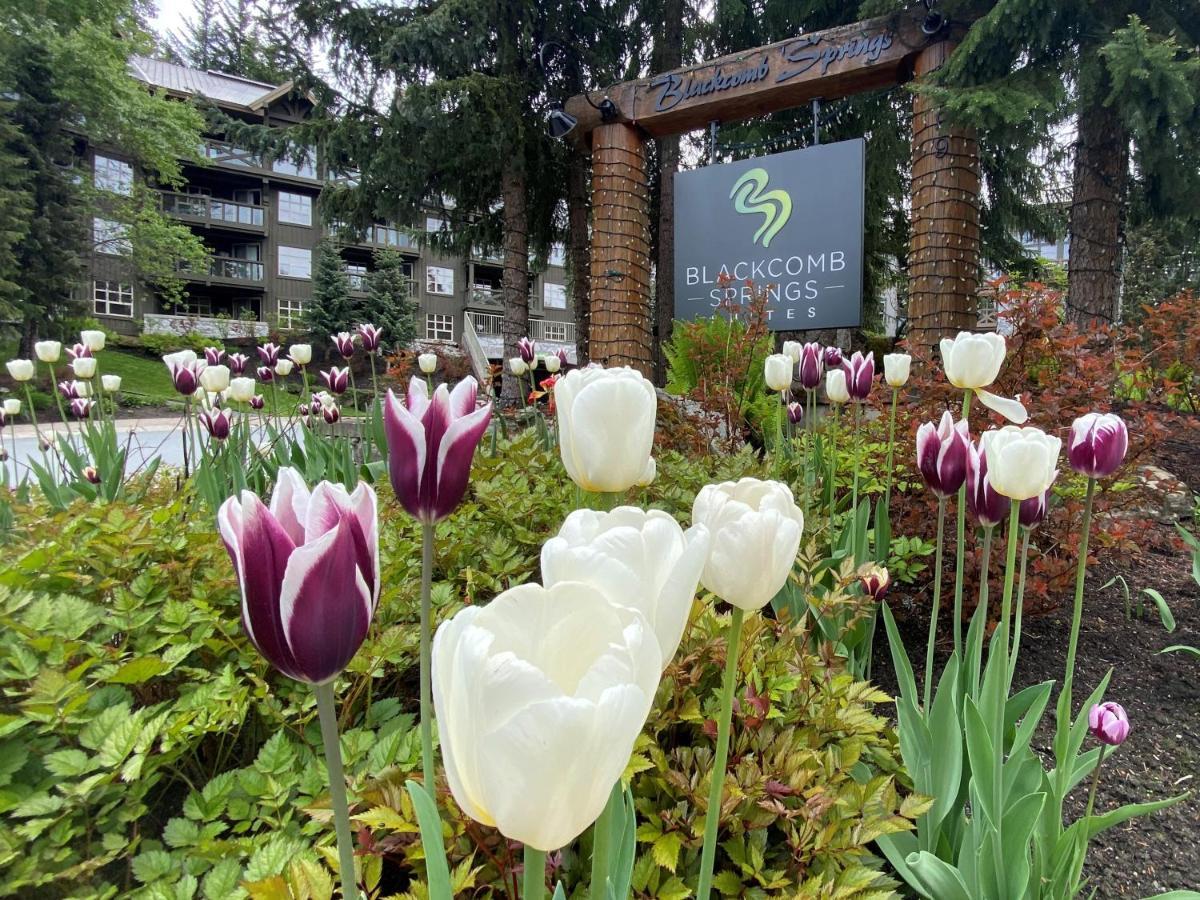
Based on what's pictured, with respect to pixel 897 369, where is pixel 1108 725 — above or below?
below

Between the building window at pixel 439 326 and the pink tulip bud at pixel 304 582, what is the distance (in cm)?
3349

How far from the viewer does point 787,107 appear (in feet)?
17.8

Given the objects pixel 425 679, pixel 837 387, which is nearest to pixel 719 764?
pixel 425 679

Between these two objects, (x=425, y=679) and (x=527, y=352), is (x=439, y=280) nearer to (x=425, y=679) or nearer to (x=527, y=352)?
(x=527, y=352)

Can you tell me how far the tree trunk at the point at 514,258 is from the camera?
8.43 m

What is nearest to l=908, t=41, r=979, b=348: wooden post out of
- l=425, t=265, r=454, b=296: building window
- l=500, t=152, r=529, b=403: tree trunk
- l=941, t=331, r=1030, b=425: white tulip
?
l=941, t=331, r=1030, b=425: white tulip

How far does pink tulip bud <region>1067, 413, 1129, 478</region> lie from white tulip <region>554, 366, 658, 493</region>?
0.81 metres

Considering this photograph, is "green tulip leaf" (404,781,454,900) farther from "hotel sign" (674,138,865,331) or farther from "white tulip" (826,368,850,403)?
"hotel sign" (674,138,865,331)

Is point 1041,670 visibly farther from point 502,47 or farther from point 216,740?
point 502,47

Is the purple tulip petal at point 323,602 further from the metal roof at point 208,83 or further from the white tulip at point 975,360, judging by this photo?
the metal roof at point 208,83

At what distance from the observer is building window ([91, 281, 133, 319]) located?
26.5 meters

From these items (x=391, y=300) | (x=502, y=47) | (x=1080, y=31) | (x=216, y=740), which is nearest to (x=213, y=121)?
(x=502, y=47)

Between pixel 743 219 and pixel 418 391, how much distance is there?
5.45 meters

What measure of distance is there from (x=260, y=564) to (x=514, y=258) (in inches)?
342
